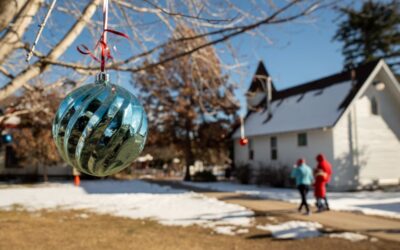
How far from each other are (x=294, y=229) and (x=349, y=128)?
1227 cm

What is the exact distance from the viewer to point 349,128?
65.8 ft

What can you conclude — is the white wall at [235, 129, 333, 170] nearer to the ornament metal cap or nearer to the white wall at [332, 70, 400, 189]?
the white wall at [332, 70, 400, 189]

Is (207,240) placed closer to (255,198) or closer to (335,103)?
(255,198)

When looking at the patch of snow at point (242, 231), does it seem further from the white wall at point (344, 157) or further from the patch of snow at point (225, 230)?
the white wall at point (344, 157)

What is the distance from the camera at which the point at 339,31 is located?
41.3m

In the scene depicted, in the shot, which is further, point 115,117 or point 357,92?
point 357,92

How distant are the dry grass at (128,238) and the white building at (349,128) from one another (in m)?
10.5

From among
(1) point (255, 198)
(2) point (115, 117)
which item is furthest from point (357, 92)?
(2) point (115, 117)

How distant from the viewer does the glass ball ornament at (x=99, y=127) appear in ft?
5.90

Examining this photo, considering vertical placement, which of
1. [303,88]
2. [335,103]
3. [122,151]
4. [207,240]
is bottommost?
[207,240]

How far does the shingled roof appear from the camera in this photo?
65.8 ft

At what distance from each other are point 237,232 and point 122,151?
7699 mm

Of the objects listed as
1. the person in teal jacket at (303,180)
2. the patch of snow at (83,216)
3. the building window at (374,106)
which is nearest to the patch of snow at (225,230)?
the person in teal jacket at (303,180)

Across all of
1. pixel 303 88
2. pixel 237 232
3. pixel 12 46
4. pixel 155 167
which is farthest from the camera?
pixel 155 167
